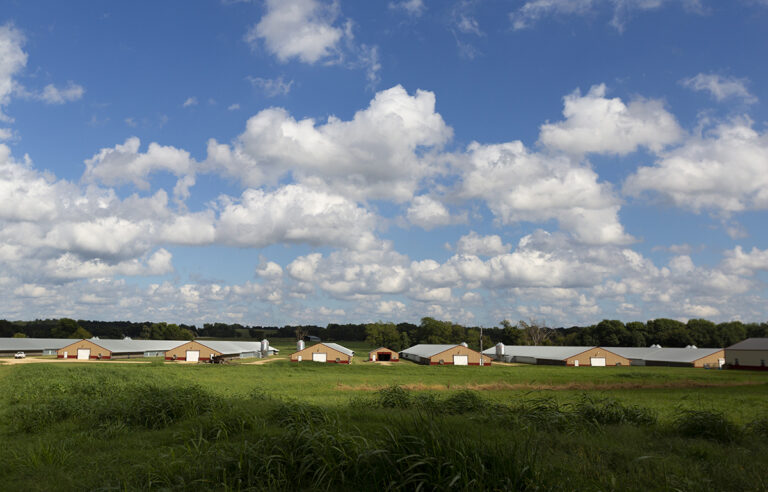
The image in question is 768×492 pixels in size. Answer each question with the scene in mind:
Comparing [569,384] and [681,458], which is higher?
[681,458]

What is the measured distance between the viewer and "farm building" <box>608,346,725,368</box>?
282 ft

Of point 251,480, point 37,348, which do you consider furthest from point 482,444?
point 37,348

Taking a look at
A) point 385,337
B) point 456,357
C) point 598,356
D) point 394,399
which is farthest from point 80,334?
point 394,399

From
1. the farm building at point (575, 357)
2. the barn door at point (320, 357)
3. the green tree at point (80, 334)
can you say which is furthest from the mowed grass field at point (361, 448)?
the green tree at point (80, 334)

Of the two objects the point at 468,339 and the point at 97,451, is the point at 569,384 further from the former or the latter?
the point at 468,339

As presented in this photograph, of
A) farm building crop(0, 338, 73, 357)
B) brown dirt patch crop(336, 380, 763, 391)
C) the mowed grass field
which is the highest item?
the mowed grass field

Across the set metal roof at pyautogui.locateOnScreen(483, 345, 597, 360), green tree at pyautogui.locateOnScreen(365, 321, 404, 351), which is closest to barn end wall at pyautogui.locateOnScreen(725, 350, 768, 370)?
metal roof at pyautogui.locateOnScreen(483, 345, 597, 360)

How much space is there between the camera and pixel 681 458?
12.0m

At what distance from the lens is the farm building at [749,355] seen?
7481 centimetres

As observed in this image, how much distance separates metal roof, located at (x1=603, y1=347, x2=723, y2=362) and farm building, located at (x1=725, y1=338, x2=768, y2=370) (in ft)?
22.5

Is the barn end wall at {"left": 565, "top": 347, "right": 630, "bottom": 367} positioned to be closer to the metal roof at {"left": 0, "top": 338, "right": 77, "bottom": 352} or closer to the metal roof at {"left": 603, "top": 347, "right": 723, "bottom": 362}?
the metal roof at {"left": 603, "top": 347, "right": 723, "bottom": 362}

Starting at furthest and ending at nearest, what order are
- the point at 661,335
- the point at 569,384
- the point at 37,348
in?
the point at 661,335 < the point at 37,348 < the point at 569,384

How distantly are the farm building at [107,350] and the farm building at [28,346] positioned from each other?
16.5ft

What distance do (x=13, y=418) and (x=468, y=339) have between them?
13394 centimetres
